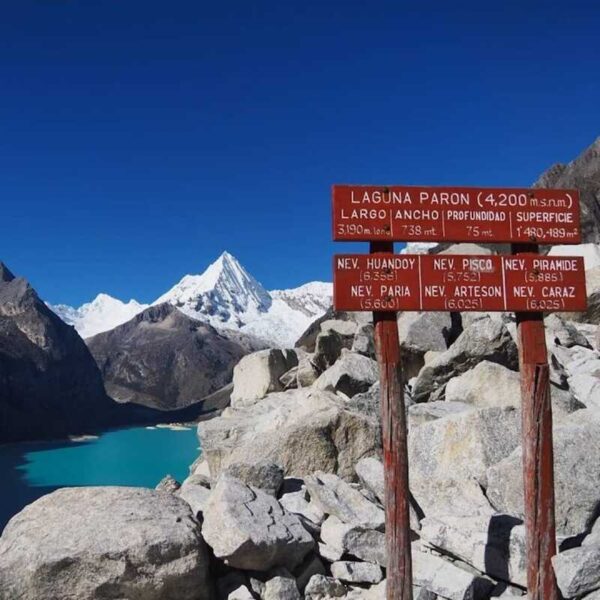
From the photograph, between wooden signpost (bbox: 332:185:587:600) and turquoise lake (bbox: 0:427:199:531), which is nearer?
wooden signpost (bbox: 332:185:587:600)

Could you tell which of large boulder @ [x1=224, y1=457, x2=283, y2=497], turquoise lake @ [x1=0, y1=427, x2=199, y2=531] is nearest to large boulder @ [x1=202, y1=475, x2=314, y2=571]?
large boulder @ [x1=224, y1=457, x2=283, y2=497]

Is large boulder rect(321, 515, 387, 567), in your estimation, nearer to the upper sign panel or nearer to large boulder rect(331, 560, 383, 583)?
large boulder rect(331, 560, 383, 583)

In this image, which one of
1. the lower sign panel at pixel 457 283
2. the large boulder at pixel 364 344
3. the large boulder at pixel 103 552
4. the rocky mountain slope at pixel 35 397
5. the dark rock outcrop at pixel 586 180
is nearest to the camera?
the lower sign panel at pixel 457 283

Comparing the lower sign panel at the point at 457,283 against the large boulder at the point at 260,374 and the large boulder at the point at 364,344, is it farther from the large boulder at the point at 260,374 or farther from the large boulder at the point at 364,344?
the large boulder at the point at 260,374

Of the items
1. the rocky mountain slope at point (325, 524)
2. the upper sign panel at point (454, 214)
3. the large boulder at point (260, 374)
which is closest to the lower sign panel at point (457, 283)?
the upper sign panel at point (454, 214)

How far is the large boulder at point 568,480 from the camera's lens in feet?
30.6

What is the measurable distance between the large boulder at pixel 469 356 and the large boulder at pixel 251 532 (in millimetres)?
7902

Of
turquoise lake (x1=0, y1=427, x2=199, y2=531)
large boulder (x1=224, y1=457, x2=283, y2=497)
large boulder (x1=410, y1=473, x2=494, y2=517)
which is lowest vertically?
turquoise lake (x1=0, y1=427, x2=199, y2=531)

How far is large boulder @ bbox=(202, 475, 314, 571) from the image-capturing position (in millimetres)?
8711

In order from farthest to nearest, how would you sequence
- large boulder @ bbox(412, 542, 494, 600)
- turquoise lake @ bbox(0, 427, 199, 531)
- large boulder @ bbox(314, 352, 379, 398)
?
1. turquoise lake @ bbox(0, 427, 199, 531)
2. large boulder @ bbox(314, 352, 379, 398)
3. large boulder @ bbox(412, 542, 494, 600)

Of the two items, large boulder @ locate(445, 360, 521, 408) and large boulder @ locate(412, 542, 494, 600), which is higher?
large boulder @ locate(445, 360, 521, 408)

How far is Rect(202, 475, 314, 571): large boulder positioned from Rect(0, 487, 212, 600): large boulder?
11.3 inches

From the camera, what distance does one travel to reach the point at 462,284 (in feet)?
27.2

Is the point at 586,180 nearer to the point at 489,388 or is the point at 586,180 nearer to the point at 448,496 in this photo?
the point at 489,388
